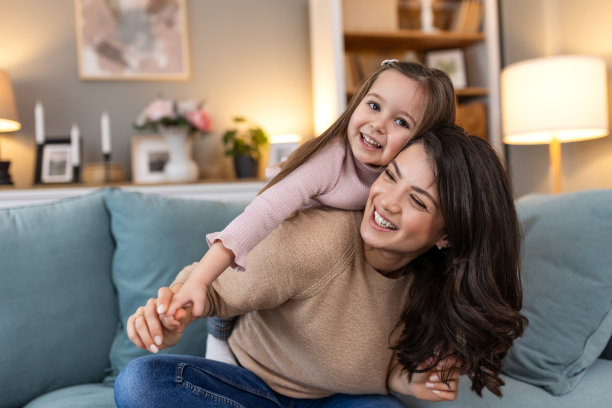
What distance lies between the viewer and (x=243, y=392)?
3.80 ft

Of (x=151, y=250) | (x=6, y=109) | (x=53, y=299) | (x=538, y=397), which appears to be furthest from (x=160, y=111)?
(x=538, y=397)

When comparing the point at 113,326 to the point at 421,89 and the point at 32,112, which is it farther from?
the point at 32,112

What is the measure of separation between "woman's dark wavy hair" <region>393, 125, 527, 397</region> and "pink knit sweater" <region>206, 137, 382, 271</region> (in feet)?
0.53

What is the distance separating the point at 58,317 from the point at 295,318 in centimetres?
74

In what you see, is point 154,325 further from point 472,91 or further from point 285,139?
point 472,91

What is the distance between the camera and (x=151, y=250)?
154cm

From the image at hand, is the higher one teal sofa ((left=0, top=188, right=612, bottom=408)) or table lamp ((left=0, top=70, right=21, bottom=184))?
table lamp ((left=0, top=70, right=21, bottom=184))

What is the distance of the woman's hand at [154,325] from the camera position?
2.73 feet

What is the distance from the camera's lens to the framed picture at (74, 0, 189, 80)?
3.08 meters

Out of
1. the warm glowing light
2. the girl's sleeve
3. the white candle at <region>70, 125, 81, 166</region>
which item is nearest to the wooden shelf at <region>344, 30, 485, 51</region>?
the warm glowing light

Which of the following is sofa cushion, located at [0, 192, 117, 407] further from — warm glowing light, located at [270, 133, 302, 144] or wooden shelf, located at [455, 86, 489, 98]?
wooden shelf, located at [455, 86, 489, 98]

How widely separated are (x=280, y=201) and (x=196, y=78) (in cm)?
245

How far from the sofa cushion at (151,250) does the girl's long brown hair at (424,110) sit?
0.54 m

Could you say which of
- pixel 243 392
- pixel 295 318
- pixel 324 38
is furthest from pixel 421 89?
pixel 324 38
